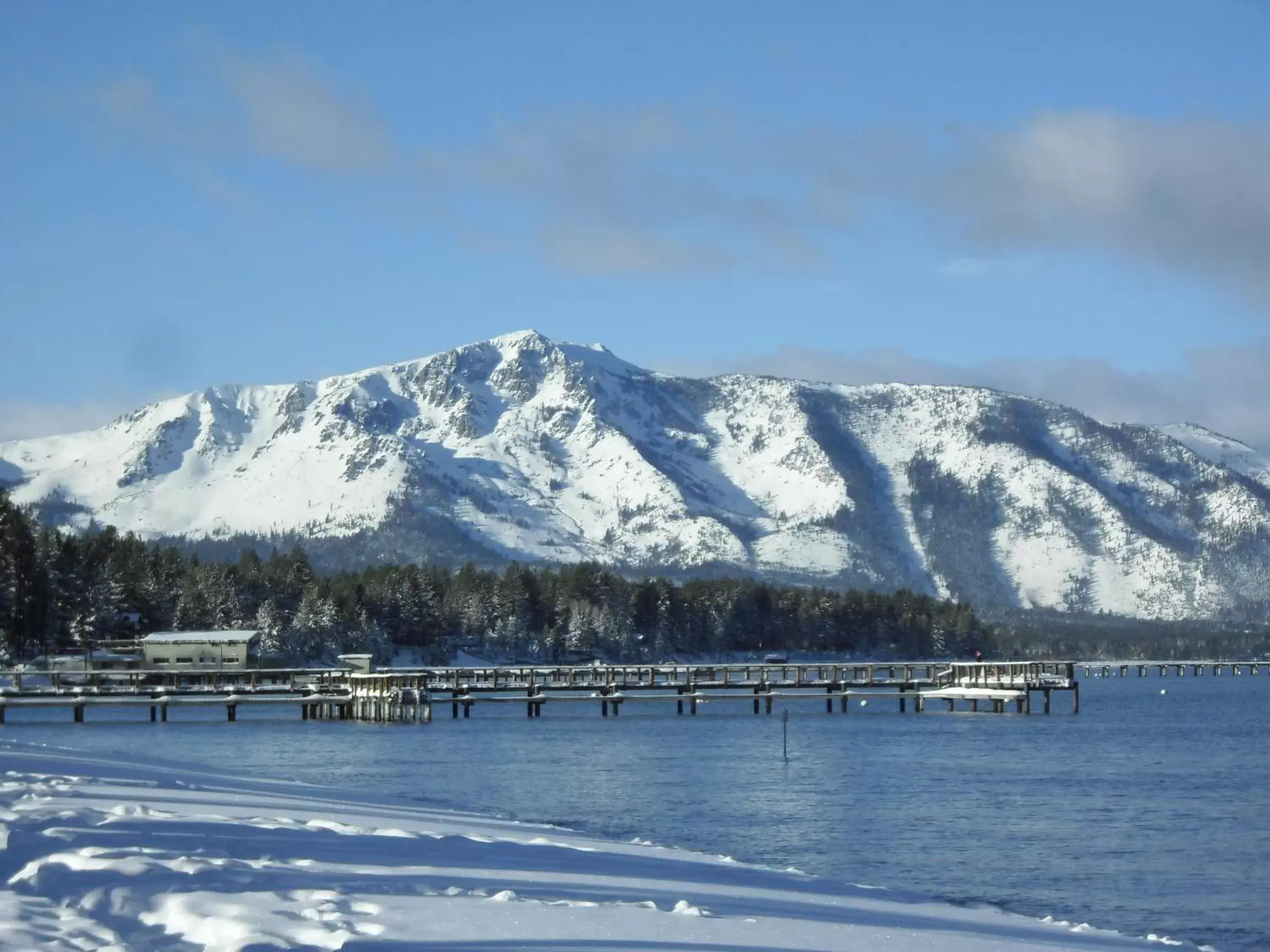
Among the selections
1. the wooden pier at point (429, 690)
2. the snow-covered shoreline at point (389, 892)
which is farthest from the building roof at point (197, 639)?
the snow-covered shoreline at point (389, 892)

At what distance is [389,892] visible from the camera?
74.8 feet

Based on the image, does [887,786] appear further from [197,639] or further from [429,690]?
[197,639]

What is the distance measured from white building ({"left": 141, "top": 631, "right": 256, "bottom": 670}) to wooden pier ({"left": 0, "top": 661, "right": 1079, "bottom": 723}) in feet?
7.24

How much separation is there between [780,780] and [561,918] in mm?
36137

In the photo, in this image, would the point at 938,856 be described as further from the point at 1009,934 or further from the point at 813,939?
the point at 813,939

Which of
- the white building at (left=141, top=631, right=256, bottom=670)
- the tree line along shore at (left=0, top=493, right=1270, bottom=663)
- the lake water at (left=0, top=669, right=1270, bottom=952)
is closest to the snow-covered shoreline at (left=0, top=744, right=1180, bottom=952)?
the lake water at (left=0, top=669, right=1270, bottom=952)

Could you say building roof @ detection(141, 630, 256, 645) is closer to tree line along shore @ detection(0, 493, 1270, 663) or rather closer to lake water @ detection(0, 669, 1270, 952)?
tree line along shore @ detection(0, 493, 1270, 663)

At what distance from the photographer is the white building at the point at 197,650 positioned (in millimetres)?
125312

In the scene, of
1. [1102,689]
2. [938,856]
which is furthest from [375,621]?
[938,856]

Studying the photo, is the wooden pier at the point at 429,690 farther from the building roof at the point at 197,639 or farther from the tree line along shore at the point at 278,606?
the tree line along shore at the point at 278,606

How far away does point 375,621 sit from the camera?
6698 inches

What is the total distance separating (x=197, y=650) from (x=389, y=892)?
108 m

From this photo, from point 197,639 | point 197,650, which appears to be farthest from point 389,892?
point 197,639

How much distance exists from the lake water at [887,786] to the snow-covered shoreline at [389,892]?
15.2 feet
